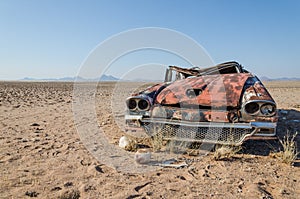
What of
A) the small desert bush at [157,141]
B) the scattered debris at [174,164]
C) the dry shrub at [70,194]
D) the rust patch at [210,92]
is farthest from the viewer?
the small desert bush at [157,141]

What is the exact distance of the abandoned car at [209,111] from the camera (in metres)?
3.23

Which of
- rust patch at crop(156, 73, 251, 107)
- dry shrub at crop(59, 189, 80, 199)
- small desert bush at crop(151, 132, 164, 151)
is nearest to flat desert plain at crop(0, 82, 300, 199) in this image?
dry shrub at crop(59, 189, 80, 199)

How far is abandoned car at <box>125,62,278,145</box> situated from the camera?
323 centimetres

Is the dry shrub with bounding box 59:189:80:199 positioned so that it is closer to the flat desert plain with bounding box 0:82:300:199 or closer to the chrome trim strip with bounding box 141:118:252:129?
the flat desert plain with bounding box 0:82:300:199

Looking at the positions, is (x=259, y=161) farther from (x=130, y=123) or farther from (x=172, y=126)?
(x=130, y=123)

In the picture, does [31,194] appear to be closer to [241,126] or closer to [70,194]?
[70,194]

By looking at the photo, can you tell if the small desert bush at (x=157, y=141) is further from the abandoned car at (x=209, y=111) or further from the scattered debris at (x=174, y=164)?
the scattered debris at (x=174, y=164)

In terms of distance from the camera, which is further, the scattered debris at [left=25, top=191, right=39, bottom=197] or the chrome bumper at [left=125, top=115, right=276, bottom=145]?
the chrome bumper at [left=125, top=115, right=276, bottom=145]

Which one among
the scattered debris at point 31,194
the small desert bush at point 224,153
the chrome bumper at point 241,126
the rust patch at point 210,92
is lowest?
the scattered debris at point 31,194

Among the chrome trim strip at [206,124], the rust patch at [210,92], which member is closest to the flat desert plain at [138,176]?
the chrome trim strip at [206,124]

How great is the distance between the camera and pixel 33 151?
374cm

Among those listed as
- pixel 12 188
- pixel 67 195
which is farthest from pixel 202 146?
pixel 12 188

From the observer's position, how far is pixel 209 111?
341cm

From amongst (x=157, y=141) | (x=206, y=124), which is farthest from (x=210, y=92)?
(x=157, y=141)
